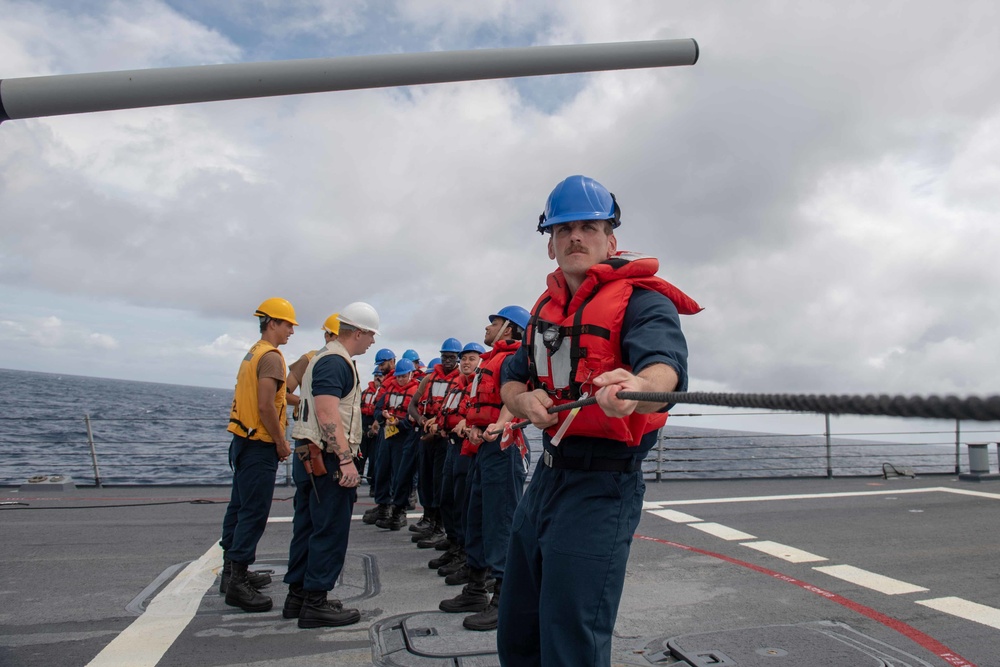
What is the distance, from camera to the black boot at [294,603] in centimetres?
478

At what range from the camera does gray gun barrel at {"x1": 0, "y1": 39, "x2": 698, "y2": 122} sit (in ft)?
8.36

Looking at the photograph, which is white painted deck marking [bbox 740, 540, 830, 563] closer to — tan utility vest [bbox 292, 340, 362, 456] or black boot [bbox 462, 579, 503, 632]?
black boot [bbox 462, 579, 503, 632]

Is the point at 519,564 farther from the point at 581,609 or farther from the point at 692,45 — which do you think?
the point at 692,45

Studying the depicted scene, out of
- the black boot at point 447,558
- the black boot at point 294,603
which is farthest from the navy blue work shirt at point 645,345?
the black boot at point 447,558

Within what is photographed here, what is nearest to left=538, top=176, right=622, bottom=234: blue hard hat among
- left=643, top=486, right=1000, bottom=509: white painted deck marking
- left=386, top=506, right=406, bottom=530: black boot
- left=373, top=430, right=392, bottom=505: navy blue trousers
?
left=386, top=506, right=406, bottom=530: black boot

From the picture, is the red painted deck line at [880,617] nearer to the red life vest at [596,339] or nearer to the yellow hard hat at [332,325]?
the red life vest at [596,339]

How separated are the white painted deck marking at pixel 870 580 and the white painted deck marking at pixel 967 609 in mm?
271

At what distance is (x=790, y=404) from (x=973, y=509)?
10.5 metres

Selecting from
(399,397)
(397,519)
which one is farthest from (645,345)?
(399,397)

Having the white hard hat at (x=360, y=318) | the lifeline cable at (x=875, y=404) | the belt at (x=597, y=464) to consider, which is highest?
the white hard hat at (x=360, y=318)

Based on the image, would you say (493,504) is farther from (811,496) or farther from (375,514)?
(811,496)

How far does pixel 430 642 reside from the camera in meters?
4.18

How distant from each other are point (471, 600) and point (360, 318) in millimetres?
2118

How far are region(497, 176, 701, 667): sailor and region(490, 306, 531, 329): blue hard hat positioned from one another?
315 cm
